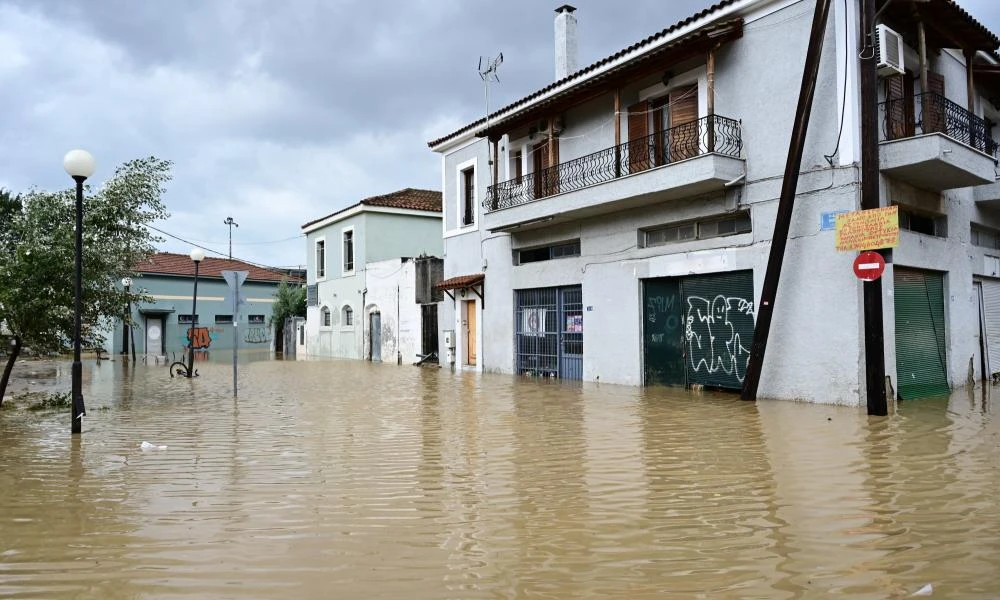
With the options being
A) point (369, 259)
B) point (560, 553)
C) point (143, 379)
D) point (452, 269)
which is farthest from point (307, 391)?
point (369, 259)

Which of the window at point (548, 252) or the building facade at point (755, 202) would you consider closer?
the building facade at point (755, 202)

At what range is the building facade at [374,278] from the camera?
2503 cm

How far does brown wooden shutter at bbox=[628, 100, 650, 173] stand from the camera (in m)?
14.9

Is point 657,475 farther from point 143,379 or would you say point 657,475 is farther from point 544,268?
point 143,379

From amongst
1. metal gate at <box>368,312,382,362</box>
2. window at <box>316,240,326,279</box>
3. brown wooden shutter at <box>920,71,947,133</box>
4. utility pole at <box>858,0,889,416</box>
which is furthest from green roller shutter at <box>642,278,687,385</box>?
window at <box>316,240,326,279</box>

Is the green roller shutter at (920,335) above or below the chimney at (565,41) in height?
below

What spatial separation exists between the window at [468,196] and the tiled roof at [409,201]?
8.64m

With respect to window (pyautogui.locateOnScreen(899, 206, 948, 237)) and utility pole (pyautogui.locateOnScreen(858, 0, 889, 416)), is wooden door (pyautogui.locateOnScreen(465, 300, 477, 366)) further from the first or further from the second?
utility pole (pyautogui.locateOnScreen(858, 0, 889, 416))

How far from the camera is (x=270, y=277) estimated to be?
45000 millimetres

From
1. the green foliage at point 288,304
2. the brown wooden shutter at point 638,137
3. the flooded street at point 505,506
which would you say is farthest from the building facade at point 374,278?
the flooded street at point 505,506

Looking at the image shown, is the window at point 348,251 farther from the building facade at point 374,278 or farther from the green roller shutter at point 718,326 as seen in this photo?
the green roller shutter at point 718,326

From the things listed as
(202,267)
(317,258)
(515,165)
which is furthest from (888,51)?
(202,267)

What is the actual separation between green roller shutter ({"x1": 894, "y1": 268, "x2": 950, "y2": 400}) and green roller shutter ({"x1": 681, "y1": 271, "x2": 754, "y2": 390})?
8.26 feet

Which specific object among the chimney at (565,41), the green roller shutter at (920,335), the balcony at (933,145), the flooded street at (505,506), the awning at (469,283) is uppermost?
the chimney at (565,41)
